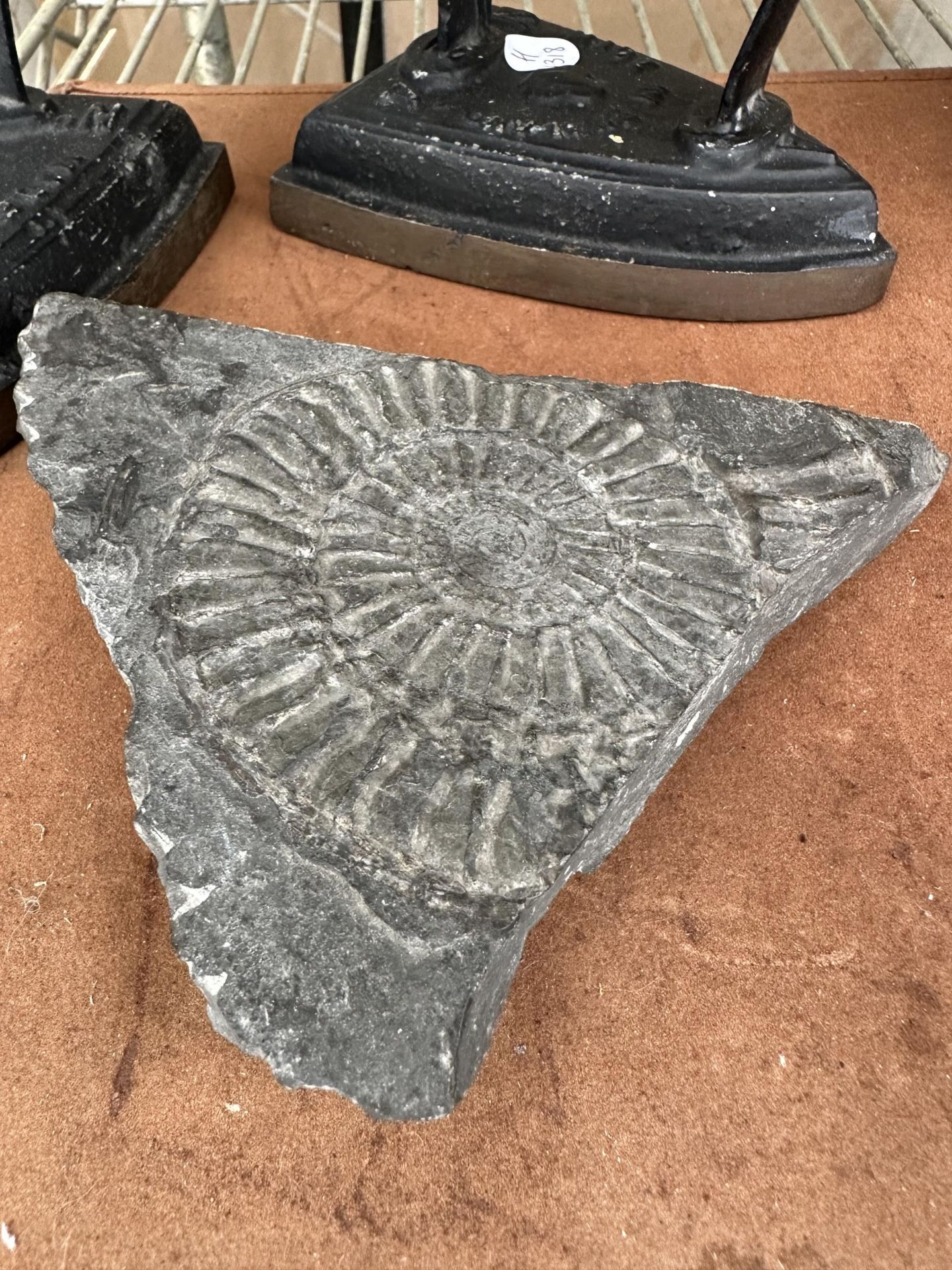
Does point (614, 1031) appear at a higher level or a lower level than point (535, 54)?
lower

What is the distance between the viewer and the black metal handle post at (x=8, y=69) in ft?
5.45

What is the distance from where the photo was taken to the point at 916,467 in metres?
1.38

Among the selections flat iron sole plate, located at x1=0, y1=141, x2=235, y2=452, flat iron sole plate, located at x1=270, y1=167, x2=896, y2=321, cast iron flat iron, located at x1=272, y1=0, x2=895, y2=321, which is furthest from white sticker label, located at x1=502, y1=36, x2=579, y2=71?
flat iron sole plate, located at x1=0, y1=141, x2=235, y2=452

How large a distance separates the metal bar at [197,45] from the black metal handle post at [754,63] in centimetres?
131

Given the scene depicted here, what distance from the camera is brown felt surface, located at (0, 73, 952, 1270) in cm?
102

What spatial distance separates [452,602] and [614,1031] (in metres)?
0.51

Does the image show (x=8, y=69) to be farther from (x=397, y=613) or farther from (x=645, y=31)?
(x=645, y=31)

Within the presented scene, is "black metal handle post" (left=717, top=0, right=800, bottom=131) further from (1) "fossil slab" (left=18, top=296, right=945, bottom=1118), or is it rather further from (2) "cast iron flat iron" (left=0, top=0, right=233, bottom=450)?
(2) "cast iron flat iron" (left=0, top=0, right=233, bottom=450)

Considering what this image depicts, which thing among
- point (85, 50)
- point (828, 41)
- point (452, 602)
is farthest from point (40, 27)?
point (452, 602)

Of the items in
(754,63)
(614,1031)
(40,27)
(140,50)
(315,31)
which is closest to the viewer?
(614,1031)

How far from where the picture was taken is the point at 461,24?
1.86m

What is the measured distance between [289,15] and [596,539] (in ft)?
12.0

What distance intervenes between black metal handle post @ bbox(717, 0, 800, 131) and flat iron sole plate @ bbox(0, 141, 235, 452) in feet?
3.10

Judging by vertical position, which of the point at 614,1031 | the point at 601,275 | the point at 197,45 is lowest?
the point at 614,1031
